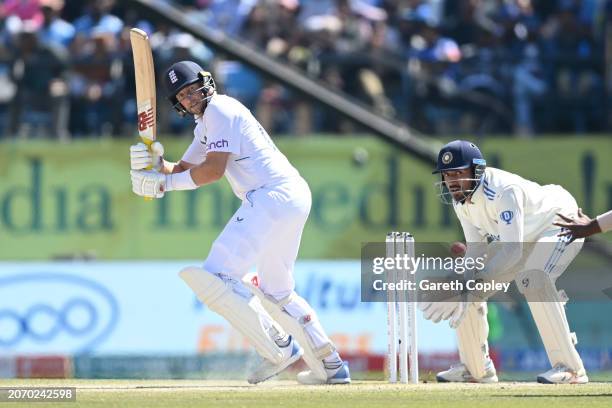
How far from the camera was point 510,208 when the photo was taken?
23.9ft

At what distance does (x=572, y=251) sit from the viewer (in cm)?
761

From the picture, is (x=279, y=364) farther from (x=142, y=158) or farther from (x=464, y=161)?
(x=464, y=161)

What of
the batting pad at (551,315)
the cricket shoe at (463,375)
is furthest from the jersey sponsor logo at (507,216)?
the cricket shoe at (463,375)

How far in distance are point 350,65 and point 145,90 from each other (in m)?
5.27

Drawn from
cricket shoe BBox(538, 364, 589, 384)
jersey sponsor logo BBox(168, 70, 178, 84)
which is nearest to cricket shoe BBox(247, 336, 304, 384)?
cricket shoe BBox(538, 364, 589, 384)

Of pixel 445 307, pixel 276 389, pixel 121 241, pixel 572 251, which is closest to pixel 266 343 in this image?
pixel 276 389

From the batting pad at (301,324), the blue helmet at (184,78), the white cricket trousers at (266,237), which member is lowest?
the batting pad at (301,324)

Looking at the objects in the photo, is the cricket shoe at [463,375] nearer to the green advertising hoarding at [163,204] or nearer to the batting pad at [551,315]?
the batting pad at [551,315]

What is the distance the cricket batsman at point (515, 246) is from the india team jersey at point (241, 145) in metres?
0.88

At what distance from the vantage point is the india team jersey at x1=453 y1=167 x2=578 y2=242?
7289 millimetres

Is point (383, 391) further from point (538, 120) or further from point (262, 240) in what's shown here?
point (538, 120)

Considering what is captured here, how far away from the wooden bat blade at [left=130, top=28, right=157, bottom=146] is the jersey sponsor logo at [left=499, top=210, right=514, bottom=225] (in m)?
1.95

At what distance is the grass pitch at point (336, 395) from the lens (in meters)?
6.55

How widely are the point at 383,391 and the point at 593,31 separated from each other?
6773 mm
